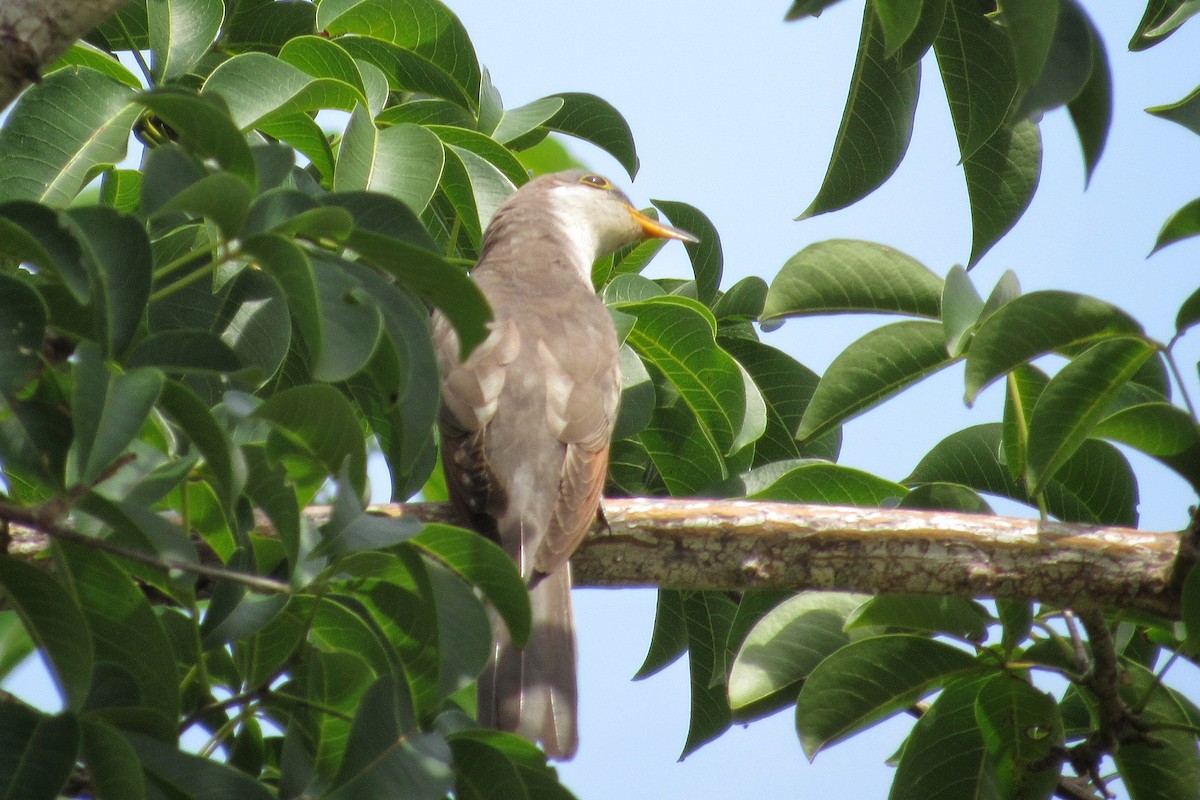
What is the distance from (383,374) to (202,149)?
452 millimetres

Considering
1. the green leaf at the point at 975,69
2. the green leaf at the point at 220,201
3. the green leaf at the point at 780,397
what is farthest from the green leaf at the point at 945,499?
the green leaf at the point at 220,201

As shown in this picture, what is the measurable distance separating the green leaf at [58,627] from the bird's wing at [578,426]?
1.56m

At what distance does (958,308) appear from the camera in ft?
8.80

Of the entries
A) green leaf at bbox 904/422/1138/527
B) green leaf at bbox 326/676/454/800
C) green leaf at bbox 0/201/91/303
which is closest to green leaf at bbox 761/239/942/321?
green leaf at bbox 904/422/1138/527

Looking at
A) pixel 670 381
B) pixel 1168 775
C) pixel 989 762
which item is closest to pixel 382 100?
pixel 670 381

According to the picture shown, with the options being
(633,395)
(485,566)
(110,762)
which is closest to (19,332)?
(110,762)

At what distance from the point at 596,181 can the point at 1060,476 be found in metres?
3.36

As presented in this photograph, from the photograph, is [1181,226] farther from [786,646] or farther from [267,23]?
[267,23]

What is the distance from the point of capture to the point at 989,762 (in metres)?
2.77

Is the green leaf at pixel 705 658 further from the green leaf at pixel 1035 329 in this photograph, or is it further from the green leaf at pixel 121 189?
the green leaf at pixel 121 189

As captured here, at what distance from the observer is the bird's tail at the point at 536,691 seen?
3045 millimetres

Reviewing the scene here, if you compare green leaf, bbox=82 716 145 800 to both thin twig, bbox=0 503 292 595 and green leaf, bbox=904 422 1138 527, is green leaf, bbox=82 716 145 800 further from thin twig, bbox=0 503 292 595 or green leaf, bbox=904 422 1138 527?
green leaf, bbox=904 422 1138 527

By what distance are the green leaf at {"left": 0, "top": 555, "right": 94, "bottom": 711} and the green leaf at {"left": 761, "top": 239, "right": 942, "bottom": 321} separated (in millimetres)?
1921

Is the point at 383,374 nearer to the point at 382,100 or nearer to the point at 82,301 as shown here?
the point at 82,301
